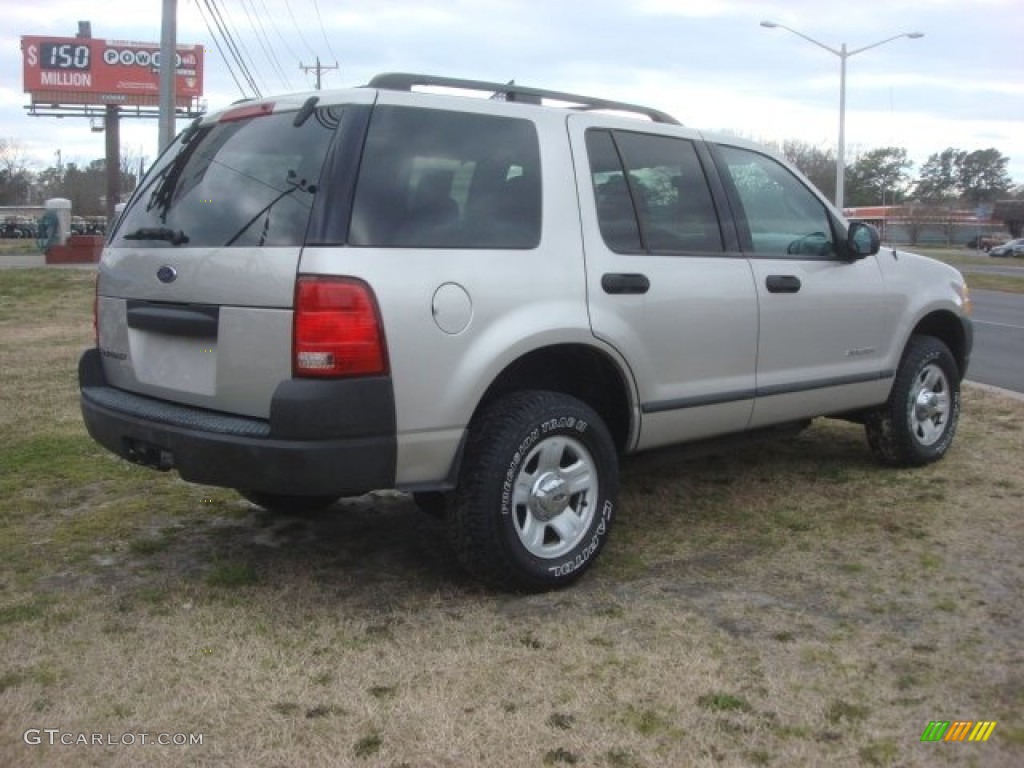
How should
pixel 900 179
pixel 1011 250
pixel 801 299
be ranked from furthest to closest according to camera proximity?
pixel 900 179, pixel 1011 250, pixel 801 299

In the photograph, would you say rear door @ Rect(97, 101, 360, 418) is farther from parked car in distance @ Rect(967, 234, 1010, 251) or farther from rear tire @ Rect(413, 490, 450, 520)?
parked car in distance @ Rect(967, 234, 1010, 251)

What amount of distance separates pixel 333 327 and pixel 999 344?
12045mm

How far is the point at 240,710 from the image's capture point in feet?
9.90

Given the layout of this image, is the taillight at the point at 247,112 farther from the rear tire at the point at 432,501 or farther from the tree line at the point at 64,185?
the tree line at the point at 64,185

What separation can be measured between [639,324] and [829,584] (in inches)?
49.7

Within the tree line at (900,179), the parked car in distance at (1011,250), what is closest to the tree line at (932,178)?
the tree line at (900,179)

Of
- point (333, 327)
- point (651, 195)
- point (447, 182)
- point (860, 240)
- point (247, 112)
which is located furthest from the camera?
point (860, 240)

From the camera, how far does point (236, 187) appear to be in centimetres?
379

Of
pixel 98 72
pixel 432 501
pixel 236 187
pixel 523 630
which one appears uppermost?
pixel 98 72

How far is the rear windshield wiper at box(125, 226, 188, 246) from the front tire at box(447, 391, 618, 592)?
129cm

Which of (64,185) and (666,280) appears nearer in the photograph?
(666,280)

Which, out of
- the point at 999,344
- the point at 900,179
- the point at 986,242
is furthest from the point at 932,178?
the point at 999,344

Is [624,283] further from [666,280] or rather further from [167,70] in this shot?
[167,70]

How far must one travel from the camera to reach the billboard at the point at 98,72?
61.8m
